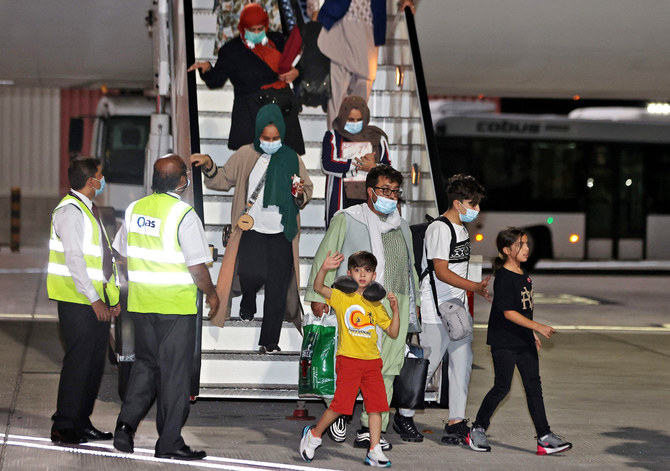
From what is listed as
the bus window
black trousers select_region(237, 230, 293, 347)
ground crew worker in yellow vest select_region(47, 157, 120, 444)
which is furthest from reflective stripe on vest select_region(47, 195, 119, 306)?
the bus window

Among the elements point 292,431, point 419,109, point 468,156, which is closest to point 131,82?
point 468,156

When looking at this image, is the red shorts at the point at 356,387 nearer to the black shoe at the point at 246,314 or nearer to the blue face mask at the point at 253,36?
the black shoe at the point at 246,314

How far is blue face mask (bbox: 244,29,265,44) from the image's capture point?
8055 mm

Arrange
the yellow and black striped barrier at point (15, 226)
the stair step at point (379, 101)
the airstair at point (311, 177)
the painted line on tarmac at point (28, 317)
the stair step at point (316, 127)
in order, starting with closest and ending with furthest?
the airstair at point (311, 177)
the stair step at point (316, 127)
the stair step at point (379, 101)
the painted line on tarmac at point (28, 317)
the yellow and black striped barrier at point (15, 226)

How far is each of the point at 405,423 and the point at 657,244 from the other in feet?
53.9

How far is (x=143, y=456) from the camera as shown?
243 inches

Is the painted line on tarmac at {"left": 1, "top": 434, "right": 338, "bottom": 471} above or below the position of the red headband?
below

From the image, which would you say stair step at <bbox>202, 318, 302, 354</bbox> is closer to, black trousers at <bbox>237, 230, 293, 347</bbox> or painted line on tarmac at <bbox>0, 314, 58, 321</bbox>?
black trousers at <bbox>237, 230, 293, 347</bbox>

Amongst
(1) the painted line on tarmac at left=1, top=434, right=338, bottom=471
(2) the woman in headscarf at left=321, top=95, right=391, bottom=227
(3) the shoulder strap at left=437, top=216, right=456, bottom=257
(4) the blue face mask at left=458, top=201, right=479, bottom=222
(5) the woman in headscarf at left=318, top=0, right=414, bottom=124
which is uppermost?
(5) the woman in headscarf at left=318, top=0, right=414, bottom=124

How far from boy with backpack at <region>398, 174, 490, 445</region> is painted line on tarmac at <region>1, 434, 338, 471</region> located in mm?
1152

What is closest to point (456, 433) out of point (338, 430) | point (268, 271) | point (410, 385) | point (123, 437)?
point (410, 385)

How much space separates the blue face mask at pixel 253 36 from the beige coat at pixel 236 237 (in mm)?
1017

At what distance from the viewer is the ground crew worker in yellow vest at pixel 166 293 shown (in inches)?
236

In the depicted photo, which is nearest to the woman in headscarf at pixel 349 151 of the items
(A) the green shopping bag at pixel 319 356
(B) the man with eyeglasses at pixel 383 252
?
(B) the man with eyeglasses at pixel 383 252
